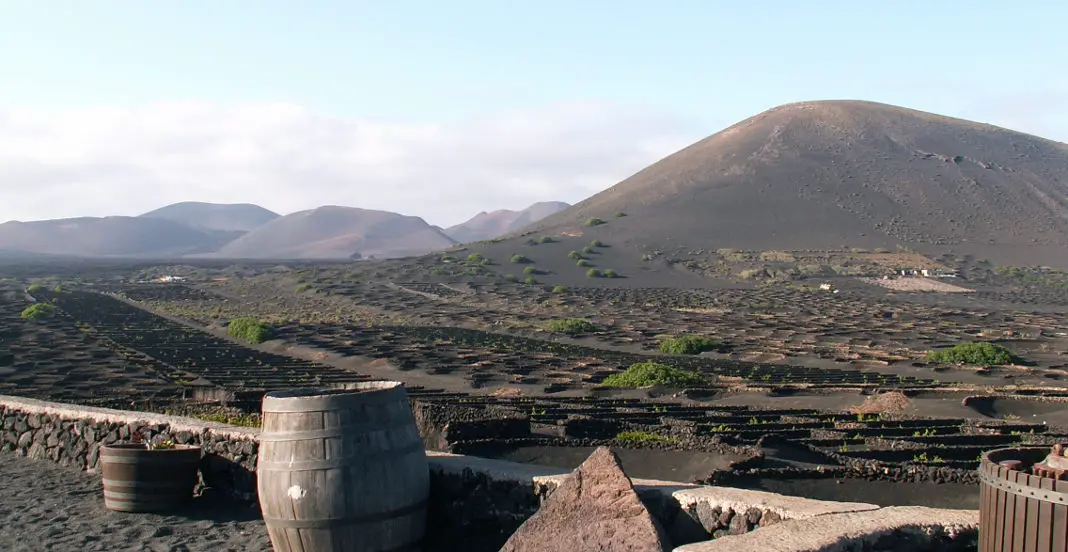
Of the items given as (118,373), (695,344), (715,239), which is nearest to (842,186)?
(715,239)

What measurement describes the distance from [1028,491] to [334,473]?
13.6ft

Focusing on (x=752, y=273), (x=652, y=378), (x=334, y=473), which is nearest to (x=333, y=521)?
(x=334, y=473)

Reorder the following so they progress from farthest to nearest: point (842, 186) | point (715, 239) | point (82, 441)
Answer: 1. point (842, 186)
2. point (715, 239)
3. point (82, 441)

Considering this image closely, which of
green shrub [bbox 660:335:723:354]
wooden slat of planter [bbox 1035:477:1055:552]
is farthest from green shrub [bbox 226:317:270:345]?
wooden slat of planter [bbox 1035:477:1055:552]

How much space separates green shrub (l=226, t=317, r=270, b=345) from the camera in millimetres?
41969

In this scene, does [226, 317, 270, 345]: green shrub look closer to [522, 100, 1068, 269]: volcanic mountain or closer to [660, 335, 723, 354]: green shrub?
[660, 335, 723, 354]: green shrub

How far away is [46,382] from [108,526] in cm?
1698

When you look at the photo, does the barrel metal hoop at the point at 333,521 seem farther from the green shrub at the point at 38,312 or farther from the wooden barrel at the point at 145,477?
the green shrub at the point at 38,312

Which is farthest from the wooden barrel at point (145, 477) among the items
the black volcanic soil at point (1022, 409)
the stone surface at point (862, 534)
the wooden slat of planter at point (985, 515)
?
the black volcanic soil at point (1022, 409)

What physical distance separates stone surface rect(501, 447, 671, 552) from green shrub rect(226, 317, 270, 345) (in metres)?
37.2

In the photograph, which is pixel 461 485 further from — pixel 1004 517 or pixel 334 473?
pixel 1004 517

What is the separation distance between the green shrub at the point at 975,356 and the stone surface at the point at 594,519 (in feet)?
95.8

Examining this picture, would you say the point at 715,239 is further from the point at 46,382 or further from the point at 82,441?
the point at 82,441

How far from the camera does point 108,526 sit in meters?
8.82
